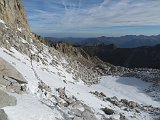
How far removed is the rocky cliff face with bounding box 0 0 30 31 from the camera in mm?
45125

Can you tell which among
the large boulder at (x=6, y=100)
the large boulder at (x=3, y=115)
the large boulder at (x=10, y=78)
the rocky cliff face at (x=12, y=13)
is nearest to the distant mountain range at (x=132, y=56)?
the rocky cliff face at (x=12, y=13)

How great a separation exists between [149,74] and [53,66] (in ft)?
78.1

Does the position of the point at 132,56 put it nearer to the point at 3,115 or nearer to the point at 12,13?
the point at 12,13

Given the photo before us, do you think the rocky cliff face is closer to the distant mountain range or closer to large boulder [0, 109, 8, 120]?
large boulder [0, 109, 8, 120]

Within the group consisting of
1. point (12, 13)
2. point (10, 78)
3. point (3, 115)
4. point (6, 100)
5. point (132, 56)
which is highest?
point (12, 13)

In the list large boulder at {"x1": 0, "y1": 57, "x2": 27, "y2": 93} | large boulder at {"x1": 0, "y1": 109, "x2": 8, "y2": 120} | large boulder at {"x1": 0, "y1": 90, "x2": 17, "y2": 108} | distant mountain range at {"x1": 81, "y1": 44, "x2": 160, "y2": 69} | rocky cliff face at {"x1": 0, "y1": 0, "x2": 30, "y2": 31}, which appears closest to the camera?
large boulder at {"x1": 0, "y1": 109, "x2": 8, "y2": 120}

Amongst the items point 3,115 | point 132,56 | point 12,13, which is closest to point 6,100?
point 3,115

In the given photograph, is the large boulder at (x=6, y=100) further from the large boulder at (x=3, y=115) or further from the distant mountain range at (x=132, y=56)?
the distant mountain range at (x=132, y=56)

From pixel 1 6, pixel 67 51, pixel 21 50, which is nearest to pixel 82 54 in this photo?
pixel 67 51

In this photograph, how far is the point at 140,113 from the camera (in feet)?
88.9

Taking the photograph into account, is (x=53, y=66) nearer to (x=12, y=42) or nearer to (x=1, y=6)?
(x=12, y=42)

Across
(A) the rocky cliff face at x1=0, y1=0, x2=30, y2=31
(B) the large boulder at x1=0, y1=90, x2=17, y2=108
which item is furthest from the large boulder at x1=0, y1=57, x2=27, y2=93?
(A) the rocky cliff face at x1=0, y1=0, x2=30, y2=31

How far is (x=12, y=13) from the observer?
48.8m

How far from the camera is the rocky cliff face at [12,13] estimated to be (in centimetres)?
4512
